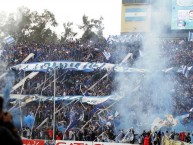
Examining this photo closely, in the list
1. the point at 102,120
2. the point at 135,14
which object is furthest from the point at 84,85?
the point at 135,14

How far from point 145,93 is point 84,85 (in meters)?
3.19

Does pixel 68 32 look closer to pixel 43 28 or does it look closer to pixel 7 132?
pixel 43 28

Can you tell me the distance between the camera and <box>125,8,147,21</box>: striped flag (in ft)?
112

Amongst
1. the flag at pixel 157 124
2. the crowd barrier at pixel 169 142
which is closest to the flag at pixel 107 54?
the flag at pixel 157 124

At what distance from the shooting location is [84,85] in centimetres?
2483

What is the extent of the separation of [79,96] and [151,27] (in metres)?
8.33

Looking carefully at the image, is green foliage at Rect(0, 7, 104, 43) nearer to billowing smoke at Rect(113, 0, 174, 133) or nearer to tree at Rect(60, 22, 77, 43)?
tree at Rect(60, 22, 77, 43)

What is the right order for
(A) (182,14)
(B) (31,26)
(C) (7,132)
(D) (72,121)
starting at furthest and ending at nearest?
(B) (31,26) → (A) (182,14) → (D) (72,121) → (C) (7,132)

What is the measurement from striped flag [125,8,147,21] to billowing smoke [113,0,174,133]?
861cm

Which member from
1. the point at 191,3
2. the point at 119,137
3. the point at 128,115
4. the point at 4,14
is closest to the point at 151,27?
the point at 191,3

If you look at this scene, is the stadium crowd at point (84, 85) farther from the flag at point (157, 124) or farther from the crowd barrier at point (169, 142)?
the crowd barrier at point (169, 142)

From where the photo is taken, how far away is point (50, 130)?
22.1m

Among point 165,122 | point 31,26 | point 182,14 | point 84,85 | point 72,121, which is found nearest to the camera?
point 165,122

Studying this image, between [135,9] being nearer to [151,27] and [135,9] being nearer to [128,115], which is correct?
[151,27]
